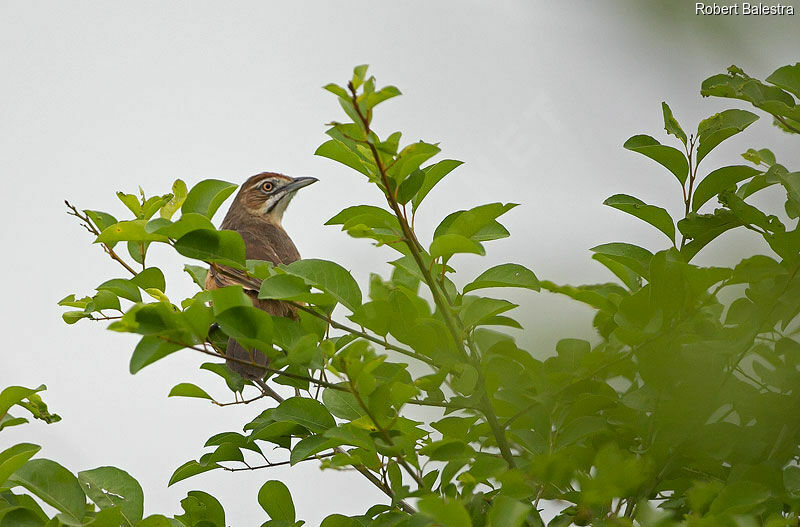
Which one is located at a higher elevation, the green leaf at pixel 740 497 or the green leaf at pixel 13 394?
the green leaf at pixel 13 394

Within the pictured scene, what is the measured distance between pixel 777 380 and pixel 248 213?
5671mm

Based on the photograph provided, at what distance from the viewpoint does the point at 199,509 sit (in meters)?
2.16

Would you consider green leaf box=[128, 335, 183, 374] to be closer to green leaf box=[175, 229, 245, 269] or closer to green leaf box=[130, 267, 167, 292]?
green leaf box=[175, 229, 245, 269]

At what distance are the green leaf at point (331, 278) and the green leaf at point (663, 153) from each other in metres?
0.69

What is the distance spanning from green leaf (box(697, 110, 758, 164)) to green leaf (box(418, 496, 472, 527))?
105cm

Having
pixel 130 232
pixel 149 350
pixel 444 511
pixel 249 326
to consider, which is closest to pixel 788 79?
pixel 444 511

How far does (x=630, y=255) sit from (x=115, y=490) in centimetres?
136

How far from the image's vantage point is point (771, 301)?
1.38m

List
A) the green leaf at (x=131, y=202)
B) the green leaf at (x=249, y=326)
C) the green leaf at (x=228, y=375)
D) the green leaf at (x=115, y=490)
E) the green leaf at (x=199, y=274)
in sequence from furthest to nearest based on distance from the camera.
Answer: the green leaf at (x=199, y=274) → the green leaf at (x=131, y=202) → the green leaf at (x=228, y=375) → the green leaf at (x=115, y=490) → the green leaf at (x=249, y=326)

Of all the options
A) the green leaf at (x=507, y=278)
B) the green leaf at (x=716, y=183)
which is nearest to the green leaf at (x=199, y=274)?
the green leaf at (x=507, y=278)

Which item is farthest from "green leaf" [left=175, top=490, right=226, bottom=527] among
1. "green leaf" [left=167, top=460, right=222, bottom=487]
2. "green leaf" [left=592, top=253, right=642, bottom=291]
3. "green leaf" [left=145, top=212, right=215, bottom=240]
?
"green leaf" [left=592, top=253, right=642, bottom=291]

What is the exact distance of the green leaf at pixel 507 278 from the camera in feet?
5.26

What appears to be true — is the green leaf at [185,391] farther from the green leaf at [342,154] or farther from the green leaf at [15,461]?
the green leaf at [342,154]

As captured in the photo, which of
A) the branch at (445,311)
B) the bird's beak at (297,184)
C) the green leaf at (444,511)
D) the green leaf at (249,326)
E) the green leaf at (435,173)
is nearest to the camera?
the green leaf at (444,511)
